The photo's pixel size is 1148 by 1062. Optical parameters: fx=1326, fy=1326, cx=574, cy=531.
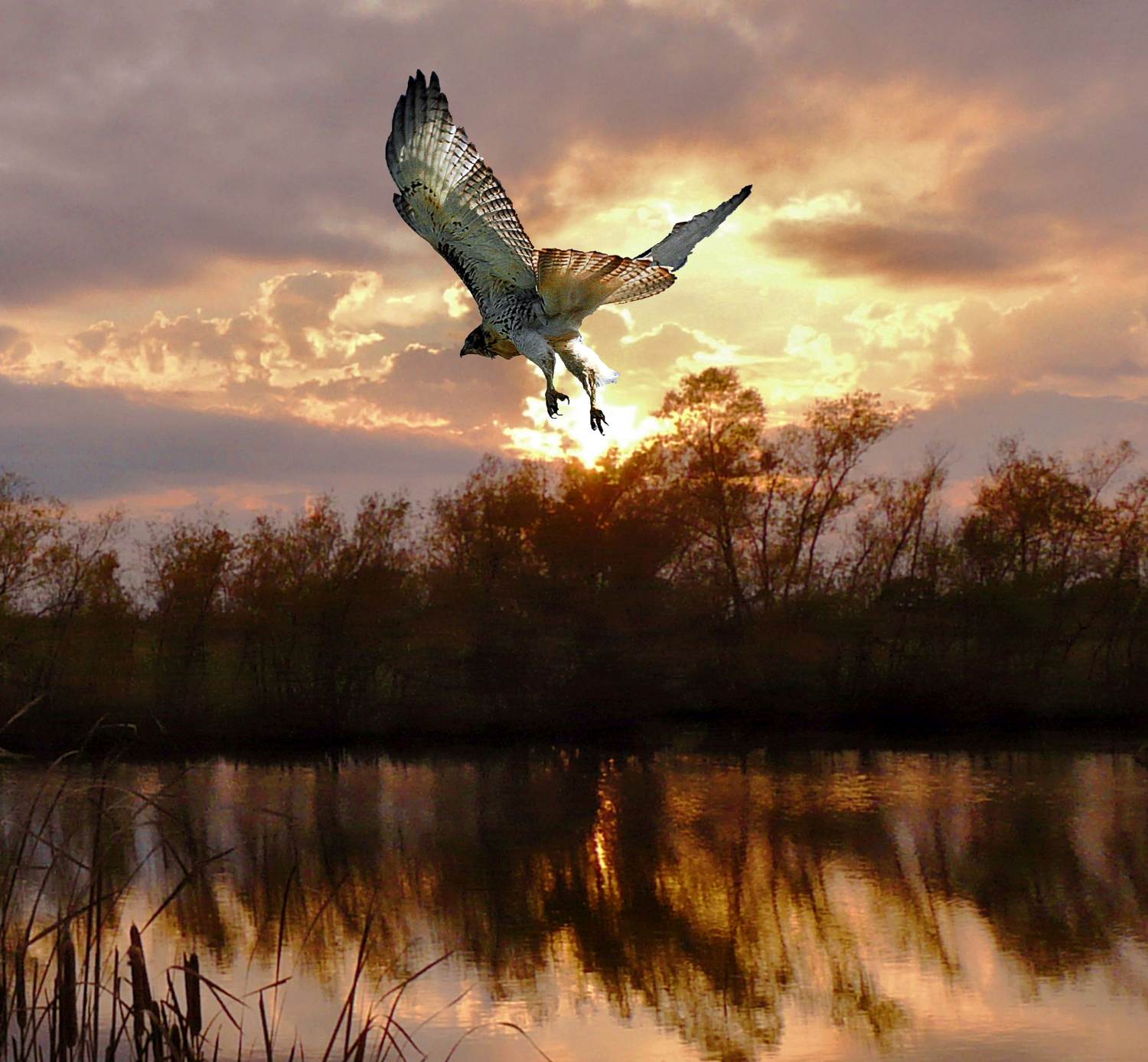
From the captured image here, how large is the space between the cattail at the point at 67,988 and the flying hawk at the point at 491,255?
2.56 meters

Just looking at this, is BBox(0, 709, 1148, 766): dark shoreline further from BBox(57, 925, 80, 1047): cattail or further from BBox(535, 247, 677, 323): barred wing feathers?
BBox(535, 247, 677, 323): barred wing feathers

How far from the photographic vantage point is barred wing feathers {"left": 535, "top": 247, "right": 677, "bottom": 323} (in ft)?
14.2

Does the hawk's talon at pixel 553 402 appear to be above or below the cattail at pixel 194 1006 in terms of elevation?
above

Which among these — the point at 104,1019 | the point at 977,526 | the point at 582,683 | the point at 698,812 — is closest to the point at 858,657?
the point at 977,526

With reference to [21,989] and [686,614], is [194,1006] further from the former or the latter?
[686,614]

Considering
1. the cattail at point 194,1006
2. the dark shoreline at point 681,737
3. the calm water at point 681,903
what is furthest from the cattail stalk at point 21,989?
the dark shoreline at point 681,737

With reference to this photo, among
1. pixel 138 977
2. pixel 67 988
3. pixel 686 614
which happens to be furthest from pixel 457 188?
pixel 686 614

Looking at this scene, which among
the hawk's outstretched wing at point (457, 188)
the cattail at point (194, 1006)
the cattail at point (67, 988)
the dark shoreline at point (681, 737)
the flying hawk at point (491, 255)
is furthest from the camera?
the dark shoreline at point (681, 737)

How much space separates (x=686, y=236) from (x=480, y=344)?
3.03 feet

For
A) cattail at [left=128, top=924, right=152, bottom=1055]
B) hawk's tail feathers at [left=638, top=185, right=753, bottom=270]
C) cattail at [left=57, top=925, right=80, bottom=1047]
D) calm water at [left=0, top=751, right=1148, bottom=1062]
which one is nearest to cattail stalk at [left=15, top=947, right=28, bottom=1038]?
cattail at [left=57, top=925, right=80, bottom=1047]

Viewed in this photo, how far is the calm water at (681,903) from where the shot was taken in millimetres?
17875

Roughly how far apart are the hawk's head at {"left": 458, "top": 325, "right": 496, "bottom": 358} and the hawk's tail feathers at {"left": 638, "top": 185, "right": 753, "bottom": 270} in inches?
27.1

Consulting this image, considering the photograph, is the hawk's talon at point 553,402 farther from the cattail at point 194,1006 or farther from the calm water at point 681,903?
the calm water at point 681,903

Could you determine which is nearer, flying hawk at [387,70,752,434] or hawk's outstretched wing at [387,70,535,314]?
flying hawk at [387,70,752,434]
